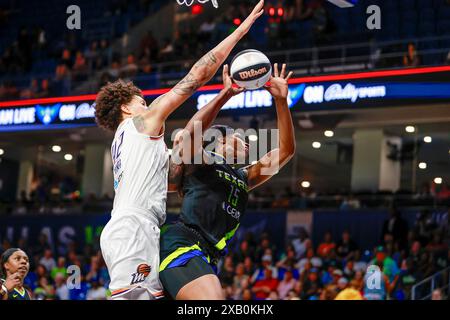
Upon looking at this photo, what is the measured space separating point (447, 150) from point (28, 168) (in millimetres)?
11317

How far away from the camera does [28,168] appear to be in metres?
21.8

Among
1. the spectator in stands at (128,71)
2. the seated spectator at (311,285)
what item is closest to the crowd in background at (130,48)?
the spectator in stands at (128,71)

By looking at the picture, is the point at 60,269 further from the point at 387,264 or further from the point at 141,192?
the point at 141,192

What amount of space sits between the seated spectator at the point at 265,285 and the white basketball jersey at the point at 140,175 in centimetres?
901

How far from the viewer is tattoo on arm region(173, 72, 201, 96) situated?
4.83 meters

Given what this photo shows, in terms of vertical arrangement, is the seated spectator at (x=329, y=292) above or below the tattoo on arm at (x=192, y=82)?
below

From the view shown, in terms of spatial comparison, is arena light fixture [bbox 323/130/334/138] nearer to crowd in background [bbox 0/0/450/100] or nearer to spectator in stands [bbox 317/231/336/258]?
crowd in background [bbox 0/0/450/100]

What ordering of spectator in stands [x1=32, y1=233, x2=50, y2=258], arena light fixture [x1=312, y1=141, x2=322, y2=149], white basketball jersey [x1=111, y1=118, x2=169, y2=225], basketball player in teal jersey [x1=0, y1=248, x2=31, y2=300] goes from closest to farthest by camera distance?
white basketball jersey [x1=111, y1=118, x2=169, y2=225] < basketball player in teal jersey [x1=0, y1=248, x2=31, y2=300] < arena light fixture [x1=312, y1=141, x2=322, y2=149] < spectator in stands [x1=32, y1=233, x2=50, y2=258]

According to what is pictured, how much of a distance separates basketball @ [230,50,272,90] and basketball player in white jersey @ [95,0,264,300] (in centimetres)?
48

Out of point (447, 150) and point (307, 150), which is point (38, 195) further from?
point (447, 150)

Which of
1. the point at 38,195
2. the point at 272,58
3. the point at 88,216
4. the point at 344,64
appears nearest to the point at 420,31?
the point at 344,64

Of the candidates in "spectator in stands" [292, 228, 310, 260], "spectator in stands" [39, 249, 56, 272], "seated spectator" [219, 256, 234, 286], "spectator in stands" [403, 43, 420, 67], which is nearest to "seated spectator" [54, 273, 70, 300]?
"spectator in stands" [39, 249, 56, 272]

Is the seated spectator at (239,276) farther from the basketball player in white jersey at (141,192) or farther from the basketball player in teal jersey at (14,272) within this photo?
the basketball player in white jersey at (141,192)

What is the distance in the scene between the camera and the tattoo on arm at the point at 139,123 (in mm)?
4844
